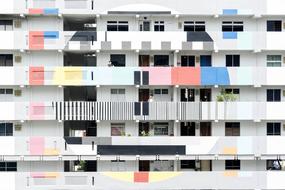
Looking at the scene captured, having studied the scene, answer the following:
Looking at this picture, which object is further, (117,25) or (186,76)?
(117,25)

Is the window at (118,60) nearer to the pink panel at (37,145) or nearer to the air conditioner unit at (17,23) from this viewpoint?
the air conditioner unit at (17,23)

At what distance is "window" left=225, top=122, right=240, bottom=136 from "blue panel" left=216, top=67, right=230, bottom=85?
→ 3190 millimetres

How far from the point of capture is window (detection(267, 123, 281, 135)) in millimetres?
31312

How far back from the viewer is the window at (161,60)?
31.7 metres

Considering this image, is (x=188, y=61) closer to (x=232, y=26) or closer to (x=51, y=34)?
(x=232, y=26)

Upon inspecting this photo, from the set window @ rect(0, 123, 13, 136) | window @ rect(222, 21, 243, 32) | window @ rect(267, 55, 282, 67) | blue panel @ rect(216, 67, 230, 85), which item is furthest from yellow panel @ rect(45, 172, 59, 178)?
window @ rect(267, 55, 282, 67)

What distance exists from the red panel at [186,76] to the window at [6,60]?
11.4 m

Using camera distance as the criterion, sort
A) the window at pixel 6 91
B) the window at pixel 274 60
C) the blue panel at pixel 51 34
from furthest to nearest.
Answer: the window at pixel 274 60, the window at pixel 6 91, the blue panel at pixel 51 34

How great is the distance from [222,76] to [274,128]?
5.45 metres

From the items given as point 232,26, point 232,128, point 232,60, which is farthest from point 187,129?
point 232,26

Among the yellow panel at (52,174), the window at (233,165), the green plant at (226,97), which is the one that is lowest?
the yellow panel at (52,174)

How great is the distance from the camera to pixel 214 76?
30.1 meters

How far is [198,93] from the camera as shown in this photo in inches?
1244

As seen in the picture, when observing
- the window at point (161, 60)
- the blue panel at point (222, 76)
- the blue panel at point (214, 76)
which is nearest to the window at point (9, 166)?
the window at point (161, 60)
